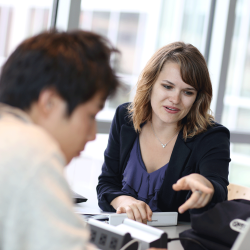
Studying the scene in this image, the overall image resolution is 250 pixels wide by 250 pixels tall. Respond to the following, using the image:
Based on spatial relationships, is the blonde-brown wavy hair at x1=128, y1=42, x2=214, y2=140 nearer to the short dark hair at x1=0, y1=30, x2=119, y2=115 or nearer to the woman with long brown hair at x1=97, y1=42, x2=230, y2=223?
the woman with long brown hair at x1=97, y1=42, x2=230, y2=223

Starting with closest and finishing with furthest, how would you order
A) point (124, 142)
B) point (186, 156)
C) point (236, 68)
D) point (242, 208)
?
point (242, 208)
point (186, 156)
point (124, 142)
point (236, 68)

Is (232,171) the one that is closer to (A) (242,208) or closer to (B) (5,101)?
(A) (242,208)

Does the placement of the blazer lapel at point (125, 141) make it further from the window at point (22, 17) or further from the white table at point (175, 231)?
the window at point (22, 17)

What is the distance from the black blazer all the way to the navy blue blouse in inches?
1.2

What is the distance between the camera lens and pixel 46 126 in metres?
0.66

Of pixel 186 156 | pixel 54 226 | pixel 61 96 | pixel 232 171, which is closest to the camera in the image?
pixel 54 226

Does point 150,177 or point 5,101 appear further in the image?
point 150,177

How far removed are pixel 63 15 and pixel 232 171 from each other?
283 cm

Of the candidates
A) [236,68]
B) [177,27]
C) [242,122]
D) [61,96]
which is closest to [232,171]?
[242,122]

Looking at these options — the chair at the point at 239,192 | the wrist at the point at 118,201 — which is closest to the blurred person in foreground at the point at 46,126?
the wrist at the point at 118,201

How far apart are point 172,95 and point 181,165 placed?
0.33 metres

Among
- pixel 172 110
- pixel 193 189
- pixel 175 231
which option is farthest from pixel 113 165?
pixel 193 189

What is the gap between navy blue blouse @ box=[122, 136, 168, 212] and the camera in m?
1.55

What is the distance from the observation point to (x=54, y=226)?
539mm
